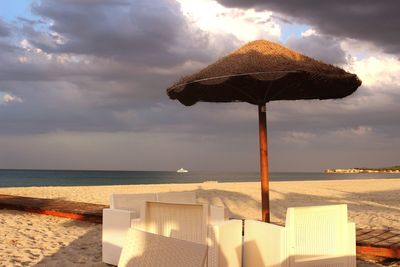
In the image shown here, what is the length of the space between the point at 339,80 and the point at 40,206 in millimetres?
6755

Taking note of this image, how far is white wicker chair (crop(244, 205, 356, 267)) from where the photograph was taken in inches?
146

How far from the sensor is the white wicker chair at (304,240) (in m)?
3.70

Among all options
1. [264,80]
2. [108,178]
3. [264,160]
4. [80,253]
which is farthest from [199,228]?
[108,178]

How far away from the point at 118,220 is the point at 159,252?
272 cm

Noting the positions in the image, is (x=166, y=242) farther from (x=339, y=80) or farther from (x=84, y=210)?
(x=84, y=210)

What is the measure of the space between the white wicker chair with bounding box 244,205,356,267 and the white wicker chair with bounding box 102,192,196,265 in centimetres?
143

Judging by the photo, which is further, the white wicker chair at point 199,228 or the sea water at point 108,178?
the sea water at point 108,178

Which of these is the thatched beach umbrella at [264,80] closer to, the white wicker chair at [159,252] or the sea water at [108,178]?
the white wicker chair at [159,252]

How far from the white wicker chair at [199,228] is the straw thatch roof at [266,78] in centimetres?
171

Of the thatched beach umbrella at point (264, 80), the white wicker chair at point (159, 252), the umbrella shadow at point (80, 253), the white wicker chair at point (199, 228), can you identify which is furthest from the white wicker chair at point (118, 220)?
the white wicker chair at point (159, 252)

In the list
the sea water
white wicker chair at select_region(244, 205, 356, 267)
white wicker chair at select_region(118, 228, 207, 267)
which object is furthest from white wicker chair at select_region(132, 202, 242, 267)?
the sea water

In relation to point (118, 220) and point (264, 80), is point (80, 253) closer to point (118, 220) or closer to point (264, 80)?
point (118, 220)

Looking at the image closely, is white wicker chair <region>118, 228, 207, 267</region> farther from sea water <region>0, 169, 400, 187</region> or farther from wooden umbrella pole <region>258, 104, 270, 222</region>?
sea water <region>0, 169, 400, 187</region>

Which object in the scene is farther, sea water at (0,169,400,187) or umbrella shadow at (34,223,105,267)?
sea water at (0,169,400,187)
